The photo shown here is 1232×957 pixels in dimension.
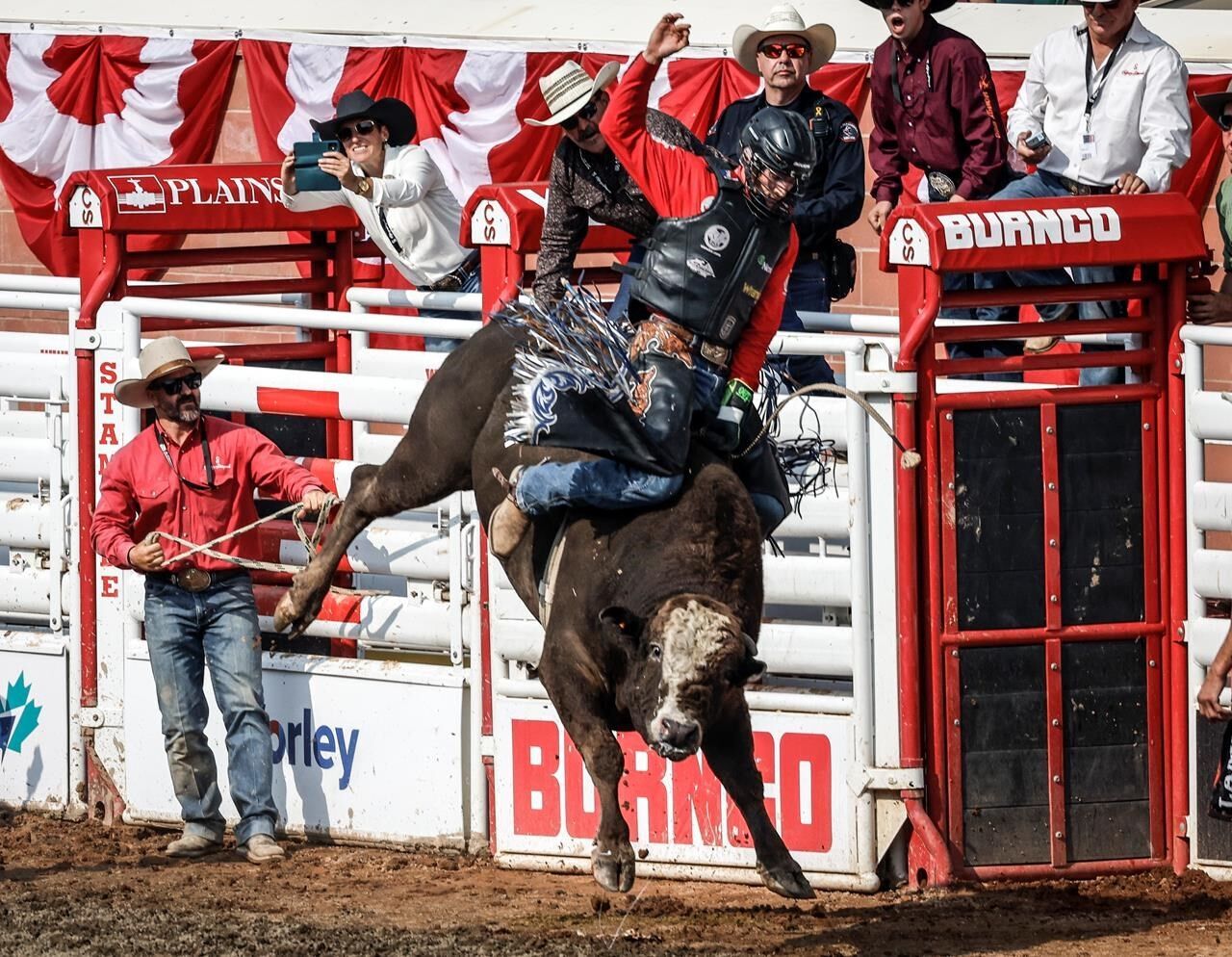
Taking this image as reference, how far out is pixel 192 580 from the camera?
28.3ft

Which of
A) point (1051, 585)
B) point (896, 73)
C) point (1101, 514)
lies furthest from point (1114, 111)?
point (1051, 585)

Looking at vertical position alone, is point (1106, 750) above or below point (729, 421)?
below

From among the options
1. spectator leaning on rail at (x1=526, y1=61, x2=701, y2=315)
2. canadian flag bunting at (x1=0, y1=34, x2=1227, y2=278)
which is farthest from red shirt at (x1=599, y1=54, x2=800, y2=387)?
canadian flag bunting at (x1=0, y1=34, x2=1227, y2=278)

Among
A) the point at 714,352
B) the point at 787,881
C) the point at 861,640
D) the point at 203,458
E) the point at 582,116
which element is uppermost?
the point at 582,116

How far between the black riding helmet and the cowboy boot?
4.00 feet

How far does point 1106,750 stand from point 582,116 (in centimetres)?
310

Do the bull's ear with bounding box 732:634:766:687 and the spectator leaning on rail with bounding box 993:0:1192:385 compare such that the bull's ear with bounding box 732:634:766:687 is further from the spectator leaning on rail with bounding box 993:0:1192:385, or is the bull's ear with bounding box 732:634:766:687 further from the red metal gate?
the spectator leaning on rail with bounding box 993:0:1192:385

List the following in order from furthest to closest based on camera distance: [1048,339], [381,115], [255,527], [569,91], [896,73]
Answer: [381,115] < [896,73] < [1048,339] < [255,527] < [569,91]

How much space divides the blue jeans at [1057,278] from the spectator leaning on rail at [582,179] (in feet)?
5.53

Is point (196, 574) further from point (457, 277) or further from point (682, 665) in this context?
point (682, 665)

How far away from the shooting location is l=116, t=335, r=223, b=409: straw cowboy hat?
842 centimetres

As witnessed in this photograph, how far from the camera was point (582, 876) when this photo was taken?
8.34 metres

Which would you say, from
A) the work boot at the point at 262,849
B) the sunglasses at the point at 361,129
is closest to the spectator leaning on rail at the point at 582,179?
the sunglasses at the point at 361,129

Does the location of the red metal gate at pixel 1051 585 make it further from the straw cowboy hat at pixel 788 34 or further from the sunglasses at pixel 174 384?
the sunglasses at pixel 174 384
